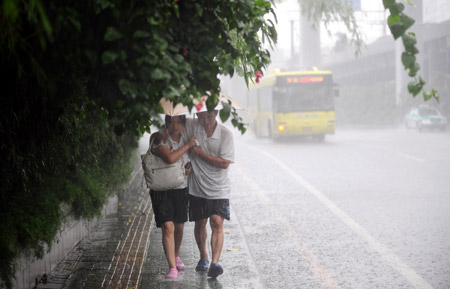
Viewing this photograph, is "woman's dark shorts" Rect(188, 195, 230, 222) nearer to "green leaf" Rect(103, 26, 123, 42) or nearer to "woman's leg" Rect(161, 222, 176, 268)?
"woman's leg" Rect(161, 222, 176, 268)

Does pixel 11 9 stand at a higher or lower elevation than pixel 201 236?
higher

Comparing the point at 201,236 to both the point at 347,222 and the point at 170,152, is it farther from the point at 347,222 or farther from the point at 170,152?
the point at 347,222

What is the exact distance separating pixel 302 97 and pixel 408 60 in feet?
84.3

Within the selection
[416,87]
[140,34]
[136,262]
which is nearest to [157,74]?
[140,34]

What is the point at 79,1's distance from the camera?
9.98 ft

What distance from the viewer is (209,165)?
20.4ft

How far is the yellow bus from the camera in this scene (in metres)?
28.3

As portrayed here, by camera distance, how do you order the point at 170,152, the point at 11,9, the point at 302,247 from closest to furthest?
the point at 11,9 < the point at 170,152 < the point at 302,247

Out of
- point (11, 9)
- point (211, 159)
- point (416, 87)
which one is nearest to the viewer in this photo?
point (11, 9)

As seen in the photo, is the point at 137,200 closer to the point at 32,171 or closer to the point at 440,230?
the point at 440,230

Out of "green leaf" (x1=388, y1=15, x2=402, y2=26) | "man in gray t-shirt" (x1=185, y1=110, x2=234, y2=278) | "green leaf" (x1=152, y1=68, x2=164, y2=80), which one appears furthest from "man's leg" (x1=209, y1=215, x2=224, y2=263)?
"green leaf" (x1=152, y1=68, x2=164, y2=80)

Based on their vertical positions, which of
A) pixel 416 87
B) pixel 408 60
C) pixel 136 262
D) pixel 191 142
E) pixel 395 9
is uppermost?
pixel 395 9

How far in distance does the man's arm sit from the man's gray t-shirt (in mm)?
55

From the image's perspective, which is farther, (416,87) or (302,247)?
(302,247)
